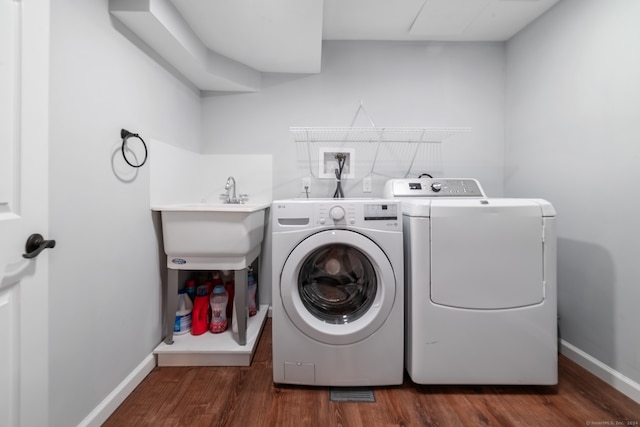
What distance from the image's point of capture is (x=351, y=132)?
1.95 meters

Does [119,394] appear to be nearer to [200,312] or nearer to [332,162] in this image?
[200,312]

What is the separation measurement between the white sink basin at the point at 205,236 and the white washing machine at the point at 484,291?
0.91 m

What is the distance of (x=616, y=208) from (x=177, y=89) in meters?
2.59

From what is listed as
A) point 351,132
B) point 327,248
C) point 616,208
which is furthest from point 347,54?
point 616,208

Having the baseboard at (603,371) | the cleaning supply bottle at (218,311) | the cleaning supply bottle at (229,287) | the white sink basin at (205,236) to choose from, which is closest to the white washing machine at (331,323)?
the white sink basin at (205,236)

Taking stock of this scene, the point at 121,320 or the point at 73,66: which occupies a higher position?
the point at 73,66

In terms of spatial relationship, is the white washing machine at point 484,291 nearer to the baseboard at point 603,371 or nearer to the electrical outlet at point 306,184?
the baseboard at point 603,371

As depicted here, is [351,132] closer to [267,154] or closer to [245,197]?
[267,154]

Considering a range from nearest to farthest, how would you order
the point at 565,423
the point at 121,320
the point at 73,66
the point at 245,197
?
the point at 73,66 → the point at 565,423 → the point at 121,320 → the point at 245,197

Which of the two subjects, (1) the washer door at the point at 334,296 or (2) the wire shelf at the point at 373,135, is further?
(2) the wire shelf at the point at 373,135

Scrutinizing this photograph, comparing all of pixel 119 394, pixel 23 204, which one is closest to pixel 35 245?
pixel 23 204

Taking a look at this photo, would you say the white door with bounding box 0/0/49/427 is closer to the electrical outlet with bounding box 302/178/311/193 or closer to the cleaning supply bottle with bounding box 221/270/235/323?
the cleaning supply bottle with bounding box 221/270/235/323

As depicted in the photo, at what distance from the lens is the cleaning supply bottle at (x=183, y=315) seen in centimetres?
153

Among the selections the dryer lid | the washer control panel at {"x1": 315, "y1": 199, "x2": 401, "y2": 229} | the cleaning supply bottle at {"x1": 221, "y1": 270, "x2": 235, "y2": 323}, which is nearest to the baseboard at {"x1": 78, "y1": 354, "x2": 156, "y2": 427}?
the cleaning supply bottle at {"x1": 221, "y1": 270, "x2": 235, "y2": 323}
